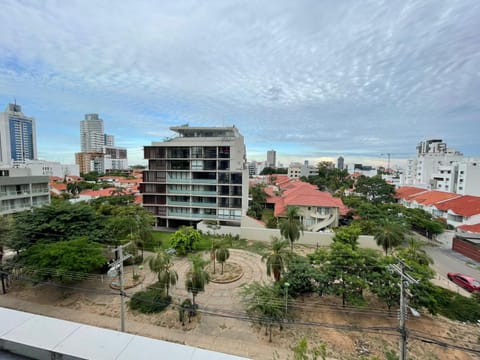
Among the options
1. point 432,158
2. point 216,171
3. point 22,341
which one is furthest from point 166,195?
point 432,158

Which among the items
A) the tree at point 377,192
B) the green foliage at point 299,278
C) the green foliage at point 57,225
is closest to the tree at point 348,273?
the green foliage at point 299,278

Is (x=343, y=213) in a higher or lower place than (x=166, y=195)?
lower

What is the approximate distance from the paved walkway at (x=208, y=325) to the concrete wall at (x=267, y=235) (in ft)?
32.9

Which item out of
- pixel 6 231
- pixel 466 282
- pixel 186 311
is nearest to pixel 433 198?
pixel 466 282

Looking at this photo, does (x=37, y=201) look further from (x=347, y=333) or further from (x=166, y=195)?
(x=347, y=333)

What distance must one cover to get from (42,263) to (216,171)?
785 inches

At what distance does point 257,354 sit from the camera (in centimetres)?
1138

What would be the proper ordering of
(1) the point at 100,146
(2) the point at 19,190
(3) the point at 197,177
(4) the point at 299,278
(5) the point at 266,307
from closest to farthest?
(5) the point at 266,307 → (4) the point at 299,278 → (2) the point at 19,190 → (3) the point at 197,177 → (1) the point at 100,146

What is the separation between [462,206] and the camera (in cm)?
3247

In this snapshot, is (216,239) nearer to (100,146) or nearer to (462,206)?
(462,206)

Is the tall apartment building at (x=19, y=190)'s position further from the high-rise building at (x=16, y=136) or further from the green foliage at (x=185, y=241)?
the high-rise building at (x=16, y=136)

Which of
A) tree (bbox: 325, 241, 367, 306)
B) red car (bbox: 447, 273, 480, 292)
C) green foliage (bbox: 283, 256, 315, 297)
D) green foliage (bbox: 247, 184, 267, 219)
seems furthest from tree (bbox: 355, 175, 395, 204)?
green foliage (bbox: 283, 256, 315, 297)

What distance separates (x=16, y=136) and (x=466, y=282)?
464 feet

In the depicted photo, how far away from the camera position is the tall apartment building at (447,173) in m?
42.2
